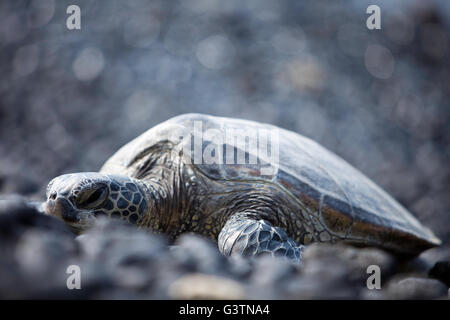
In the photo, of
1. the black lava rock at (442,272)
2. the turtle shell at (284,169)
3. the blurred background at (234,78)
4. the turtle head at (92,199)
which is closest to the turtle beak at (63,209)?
the turtle head at (92,199)

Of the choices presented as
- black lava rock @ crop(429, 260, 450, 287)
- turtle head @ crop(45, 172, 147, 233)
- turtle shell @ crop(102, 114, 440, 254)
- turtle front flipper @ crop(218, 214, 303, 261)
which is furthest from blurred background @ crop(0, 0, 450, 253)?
turtle front flipper @ crop(218, 214, 303, 261)

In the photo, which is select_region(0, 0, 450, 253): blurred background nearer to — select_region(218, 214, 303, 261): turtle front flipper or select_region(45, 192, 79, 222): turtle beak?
select_region(45, 192, 79, 222): turtle beak

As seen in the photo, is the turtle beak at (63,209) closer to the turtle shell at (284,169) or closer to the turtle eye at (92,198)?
the turtle eye at (92,198)

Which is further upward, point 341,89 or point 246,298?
point 341,89

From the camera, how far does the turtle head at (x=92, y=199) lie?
152 cm

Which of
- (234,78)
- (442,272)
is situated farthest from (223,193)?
(234,78)

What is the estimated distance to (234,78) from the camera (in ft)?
20.9

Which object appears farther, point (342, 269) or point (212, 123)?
point (212, 123)

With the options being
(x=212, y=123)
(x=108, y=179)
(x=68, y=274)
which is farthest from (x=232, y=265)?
(x=212, y=123)

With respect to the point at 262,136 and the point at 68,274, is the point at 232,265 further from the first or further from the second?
the point at 262,136

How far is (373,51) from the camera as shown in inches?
271

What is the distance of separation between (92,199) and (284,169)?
34.0 inches

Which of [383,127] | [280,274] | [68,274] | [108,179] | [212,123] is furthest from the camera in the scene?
[383,127]

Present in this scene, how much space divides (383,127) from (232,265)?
586 cm
